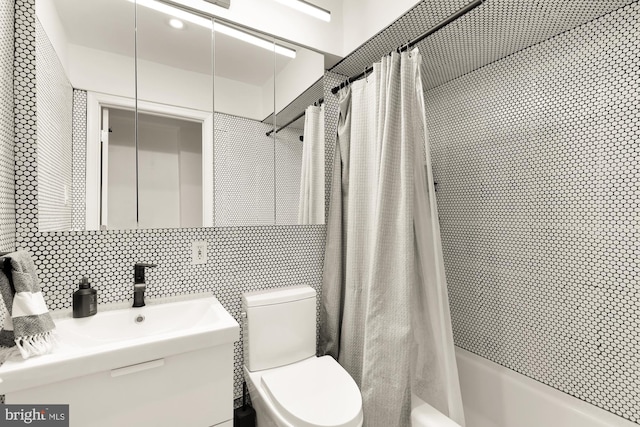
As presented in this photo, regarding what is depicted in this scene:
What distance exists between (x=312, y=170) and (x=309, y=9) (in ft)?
3.15

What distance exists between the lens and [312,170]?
5.96ft

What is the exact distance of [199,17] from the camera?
1433 mm

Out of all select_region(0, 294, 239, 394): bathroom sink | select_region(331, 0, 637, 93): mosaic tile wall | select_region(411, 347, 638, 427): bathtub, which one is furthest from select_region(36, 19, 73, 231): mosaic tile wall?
select_region(411, 347, 638, 427): bathtub

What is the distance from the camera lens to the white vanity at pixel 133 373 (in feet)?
2.67

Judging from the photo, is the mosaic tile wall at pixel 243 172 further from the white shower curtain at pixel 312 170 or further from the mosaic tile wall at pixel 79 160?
the mosaic tile wall at pixel 79 160

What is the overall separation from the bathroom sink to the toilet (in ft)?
0.93

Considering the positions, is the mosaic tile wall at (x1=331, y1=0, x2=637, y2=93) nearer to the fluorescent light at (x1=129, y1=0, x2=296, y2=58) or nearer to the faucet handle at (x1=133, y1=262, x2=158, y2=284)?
the fluorescent light at (x1=129, y1=0, x2=296, y2=58)

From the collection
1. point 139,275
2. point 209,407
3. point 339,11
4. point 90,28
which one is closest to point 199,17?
point 90,28

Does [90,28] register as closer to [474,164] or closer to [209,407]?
[209,407]

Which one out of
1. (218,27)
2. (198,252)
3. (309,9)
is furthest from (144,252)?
(309,9)

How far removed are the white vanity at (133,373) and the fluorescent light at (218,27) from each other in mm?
1423

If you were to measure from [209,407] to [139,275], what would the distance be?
0.65 m

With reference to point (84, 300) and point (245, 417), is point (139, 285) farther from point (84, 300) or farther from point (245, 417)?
point (245, 417)

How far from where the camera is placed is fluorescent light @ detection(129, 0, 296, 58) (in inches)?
52.7
